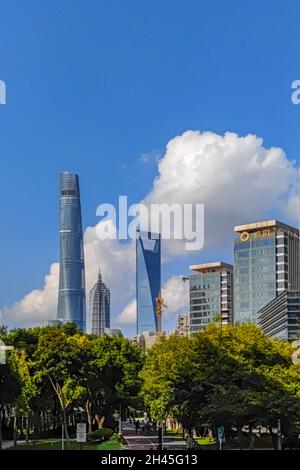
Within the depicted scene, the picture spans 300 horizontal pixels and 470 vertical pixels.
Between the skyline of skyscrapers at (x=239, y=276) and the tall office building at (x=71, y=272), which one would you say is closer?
the skyline of skyscrapers at (x=239, y=276)

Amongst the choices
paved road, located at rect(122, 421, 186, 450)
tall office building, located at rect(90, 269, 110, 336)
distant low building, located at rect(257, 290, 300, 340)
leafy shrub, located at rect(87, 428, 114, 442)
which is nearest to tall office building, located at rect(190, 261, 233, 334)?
tall office building, located at rect(90, 269, 110, 336)

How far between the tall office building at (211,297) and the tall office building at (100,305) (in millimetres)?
10561

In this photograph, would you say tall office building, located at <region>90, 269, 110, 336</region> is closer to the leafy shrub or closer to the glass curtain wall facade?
the glass curtain wall facade

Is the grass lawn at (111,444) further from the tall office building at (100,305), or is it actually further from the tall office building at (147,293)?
the tall office building at (100,305)

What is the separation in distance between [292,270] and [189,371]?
198 feet

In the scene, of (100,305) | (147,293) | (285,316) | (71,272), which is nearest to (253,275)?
(285,316)

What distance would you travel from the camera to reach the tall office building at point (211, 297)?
9175cm

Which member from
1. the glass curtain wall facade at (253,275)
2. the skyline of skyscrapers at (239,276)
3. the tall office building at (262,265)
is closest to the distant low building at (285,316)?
the skyline of skyscrapers at (239,276)

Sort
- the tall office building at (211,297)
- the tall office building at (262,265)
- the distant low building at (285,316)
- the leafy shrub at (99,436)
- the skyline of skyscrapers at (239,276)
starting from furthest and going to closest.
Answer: the tall office building at (211,297), the tall office building at (262,265), the skyline of skyscrapers at (239,276), the distant low building at (285,316), the leafy shrub at (99,436)

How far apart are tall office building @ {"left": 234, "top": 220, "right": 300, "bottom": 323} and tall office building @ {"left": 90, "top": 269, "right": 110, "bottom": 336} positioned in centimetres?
1615

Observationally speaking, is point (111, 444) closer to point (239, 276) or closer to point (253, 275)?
point (239, 276)

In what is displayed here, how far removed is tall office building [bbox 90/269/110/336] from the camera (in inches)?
3831

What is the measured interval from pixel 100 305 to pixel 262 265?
2514 cm
